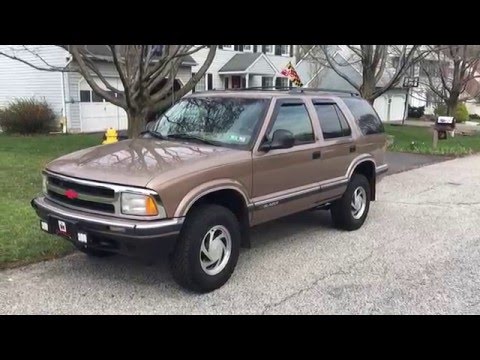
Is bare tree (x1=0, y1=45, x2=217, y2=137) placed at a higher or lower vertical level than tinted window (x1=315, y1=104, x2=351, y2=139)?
higher

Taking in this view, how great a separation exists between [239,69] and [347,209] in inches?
845

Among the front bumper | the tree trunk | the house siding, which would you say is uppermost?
the house siding

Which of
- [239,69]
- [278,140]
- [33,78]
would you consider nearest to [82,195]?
[278,140]

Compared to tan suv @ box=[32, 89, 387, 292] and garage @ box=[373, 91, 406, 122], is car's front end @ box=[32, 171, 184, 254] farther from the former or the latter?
garage @ box=[373, 91, 406, 122]

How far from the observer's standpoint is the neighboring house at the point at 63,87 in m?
20.4

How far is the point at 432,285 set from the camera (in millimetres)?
4742

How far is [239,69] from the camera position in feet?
88.1

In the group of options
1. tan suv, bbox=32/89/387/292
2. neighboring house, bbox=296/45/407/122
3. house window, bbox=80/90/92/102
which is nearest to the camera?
tan suv, bbox=32/89/387/292

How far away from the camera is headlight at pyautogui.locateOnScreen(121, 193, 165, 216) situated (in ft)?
12.9

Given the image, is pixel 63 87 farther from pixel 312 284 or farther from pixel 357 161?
pixel 312 284

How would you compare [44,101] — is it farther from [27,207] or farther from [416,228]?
[416,228]

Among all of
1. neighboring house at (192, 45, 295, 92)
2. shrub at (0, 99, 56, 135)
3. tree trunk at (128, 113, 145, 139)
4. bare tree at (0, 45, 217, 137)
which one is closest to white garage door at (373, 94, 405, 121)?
neighboring house at (192, 45, 295, 92)

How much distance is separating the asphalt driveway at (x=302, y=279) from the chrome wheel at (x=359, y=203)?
0.80ft
